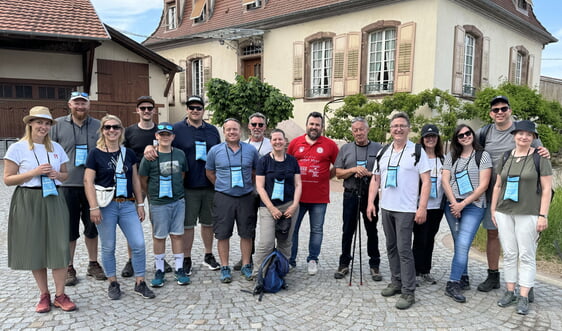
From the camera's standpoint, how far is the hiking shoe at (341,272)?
4.76 metres

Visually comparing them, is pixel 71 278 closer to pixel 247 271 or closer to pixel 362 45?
pixel 247 271

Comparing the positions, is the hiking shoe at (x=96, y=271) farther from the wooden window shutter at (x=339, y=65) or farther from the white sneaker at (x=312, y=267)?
the wooden window shutter at (x=339, y=65)

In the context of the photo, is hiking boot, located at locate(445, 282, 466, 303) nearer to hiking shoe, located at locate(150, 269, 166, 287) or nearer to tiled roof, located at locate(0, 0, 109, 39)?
hiking shoe, located at locate(150, 269, 166, 287)

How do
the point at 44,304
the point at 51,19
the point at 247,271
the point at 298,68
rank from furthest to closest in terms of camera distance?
the point at 298,68
the point at 51,19
the point at 247,271
the point at 44,304

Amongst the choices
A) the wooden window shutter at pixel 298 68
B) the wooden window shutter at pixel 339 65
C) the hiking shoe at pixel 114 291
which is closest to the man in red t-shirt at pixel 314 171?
the hiking shoe at pixel 114 291

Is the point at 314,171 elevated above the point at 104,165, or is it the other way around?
the point at 104,165

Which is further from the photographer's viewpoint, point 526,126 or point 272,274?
point 272,274

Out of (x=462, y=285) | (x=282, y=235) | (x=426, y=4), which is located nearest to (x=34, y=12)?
(x=426, y=4)

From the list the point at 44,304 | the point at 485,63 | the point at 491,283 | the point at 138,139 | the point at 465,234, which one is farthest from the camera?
the point at 485,63

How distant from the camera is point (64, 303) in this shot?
3.80 m

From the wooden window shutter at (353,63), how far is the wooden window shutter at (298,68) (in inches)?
81.3

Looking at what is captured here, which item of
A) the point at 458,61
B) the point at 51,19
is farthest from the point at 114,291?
the point at 458,61

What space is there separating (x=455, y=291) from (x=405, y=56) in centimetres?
1094

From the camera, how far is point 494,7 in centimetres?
1477
